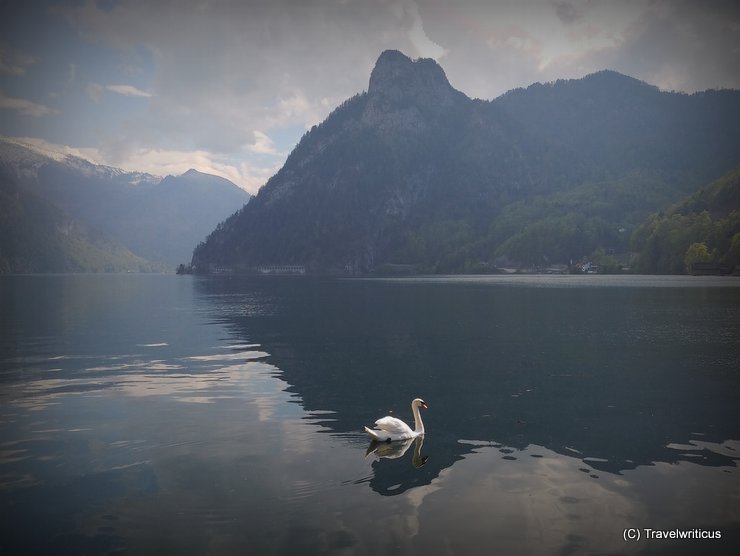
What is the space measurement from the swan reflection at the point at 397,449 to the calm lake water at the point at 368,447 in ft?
0.45

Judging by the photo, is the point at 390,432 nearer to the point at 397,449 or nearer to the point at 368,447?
the point at 397,449

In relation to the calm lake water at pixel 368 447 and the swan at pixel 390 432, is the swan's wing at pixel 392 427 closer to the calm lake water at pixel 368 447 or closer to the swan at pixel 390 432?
the swan at pixel 390 432

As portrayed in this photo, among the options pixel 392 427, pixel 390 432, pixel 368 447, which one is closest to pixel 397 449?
pixel 390 432

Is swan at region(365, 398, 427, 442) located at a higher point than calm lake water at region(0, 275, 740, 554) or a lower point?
higher

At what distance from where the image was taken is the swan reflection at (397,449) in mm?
23003

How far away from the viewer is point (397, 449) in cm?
2395

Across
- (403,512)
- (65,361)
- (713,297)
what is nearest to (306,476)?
(403,512)

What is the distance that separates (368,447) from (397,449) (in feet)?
4.05

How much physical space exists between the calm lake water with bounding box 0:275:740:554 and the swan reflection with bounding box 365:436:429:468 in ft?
0.45

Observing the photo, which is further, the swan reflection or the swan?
the swan

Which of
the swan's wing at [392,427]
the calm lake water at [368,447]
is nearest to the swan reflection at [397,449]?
the calm lake water at [368,447]

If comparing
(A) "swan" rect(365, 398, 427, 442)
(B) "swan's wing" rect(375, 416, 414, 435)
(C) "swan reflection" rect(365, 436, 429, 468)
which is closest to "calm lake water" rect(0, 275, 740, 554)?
(C) "swan reflection" rect(365, 436, 429, 468)

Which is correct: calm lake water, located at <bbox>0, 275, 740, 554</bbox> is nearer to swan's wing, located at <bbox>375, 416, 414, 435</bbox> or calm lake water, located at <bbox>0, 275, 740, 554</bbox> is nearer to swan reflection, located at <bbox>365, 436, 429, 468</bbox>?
swan reflection, located at <bbox>365, 436, 429, 468</bbox>

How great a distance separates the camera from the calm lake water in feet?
55.1
